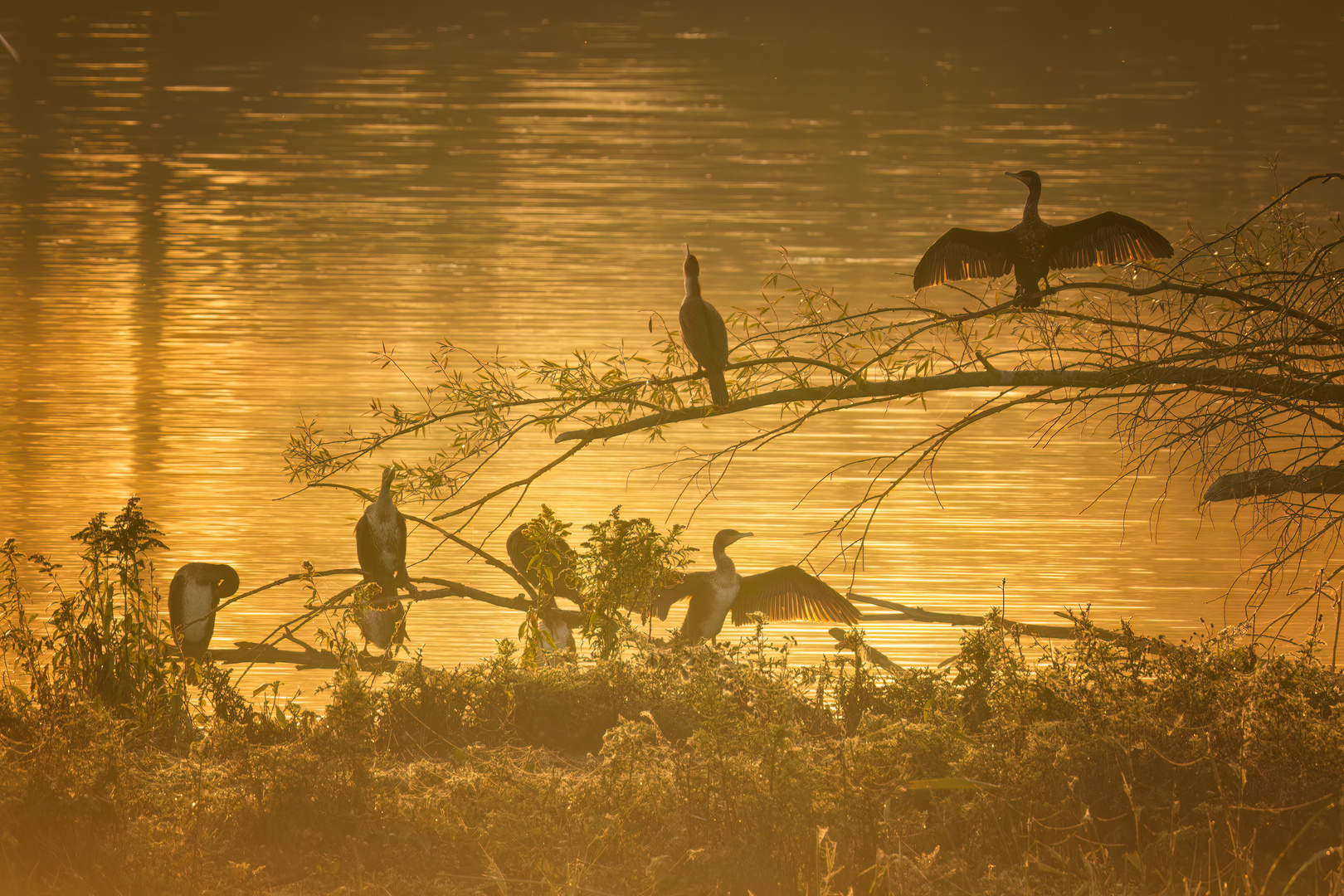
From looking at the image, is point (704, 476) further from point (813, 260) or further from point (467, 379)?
point (813, 260)

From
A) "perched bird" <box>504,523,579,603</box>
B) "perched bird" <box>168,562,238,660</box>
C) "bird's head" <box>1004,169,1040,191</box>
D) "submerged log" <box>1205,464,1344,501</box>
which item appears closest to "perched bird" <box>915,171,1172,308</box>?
"bird's head" <box>1004,169,1040,191</box>

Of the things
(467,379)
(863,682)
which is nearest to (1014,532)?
(863,682)

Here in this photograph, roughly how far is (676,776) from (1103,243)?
8.52 feet

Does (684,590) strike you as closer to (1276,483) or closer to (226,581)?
(226,581)

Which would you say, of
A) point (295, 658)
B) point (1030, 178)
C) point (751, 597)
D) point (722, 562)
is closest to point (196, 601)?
point (295, 658)

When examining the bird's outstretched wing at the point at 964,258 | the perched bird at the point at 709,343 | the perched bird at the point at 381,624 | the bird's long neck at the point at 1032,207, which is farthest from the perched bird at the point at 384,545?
the bird's long neck at the point at 1032,207

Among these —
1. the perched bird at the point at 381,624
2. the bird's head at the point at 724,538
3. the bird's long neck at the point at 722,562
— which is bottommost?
the perched bird at the point at 381,624

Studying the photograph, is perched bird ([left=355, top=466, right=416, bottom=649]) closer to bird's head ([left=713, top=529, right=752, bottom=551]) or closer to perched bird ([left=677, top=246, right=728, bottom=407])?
bird's head ([left=713, top=529, right=752, bottom=551])

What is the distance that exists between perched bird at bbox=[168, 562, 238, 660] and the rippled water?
1.46 feet

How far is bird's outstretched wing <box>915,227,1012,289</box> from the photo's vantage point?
609 cm

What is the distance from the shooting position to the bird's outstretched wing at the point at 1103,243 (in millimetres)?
5973

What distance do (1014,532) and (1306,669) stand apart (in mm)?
3065

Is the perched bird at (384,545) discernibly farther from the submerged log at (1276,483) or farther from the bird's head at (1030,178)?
the submerged log at (1276,483)

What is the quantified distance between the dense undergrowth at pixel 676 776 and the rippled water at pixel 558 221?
116cm
